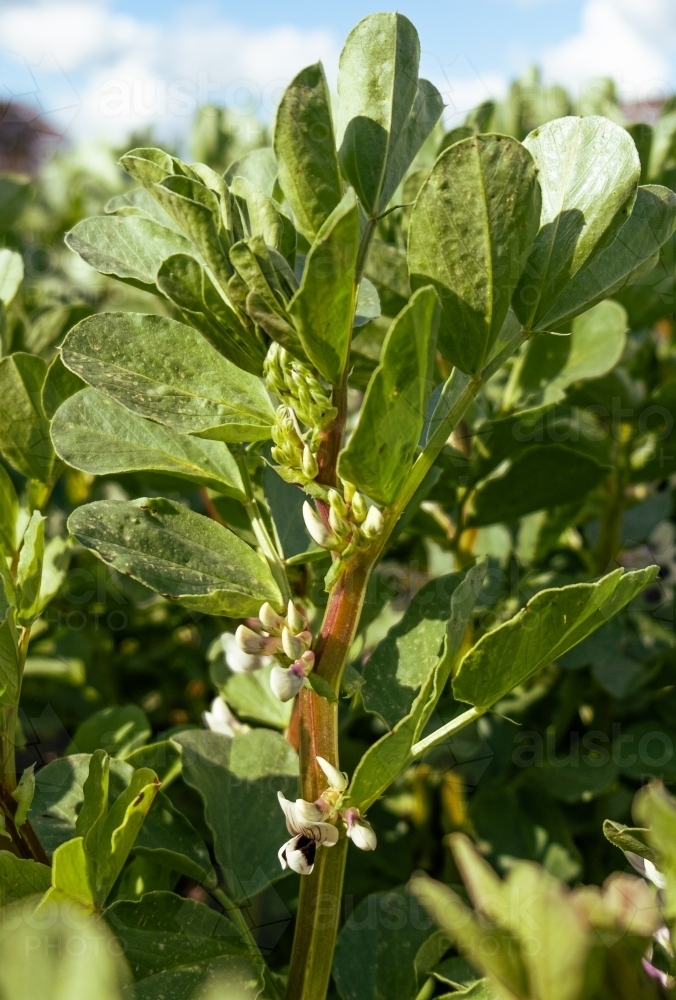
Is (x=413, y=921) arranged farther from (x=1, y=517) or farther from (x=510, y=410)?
(x=510, y=410)

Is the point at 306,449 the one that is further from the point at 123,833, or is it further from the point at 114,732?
the point at 114,732

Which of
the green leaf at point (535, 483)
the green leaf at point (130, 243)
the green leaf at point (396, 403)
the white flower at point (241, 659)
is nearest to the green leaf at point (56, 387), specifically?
the green leaf at point (130, 243)

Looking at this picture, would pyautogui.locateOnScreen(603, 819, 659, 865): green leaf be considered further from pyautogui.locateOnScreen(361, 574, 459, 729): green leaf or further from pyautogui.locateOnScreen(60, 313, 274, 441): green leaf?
pyautogui.locateOnScreen(60, 313, 274, 441): green leaf

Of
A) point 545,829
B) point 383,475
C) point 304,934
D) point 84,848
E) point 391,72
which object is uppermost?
point 391,72

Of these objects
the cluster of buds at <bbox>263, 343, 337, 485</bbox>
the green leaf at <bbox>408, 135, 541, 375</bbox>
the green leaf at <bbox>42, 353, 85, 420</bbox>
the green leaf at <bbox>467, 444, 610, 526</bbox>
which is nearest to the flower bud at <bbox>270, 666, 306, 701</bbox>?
the cluster of buds at <bbox>263, 343, 337, 485</bbox>

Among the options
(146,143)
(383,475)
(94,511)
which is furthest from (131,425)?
(146,143)
